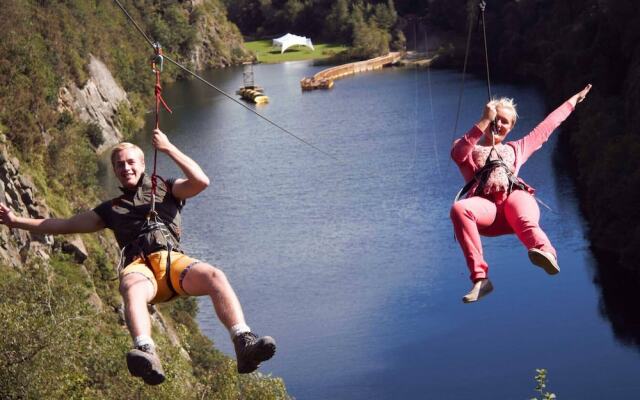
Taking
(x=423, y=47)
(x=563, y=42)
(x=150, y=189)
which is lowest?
(x=423, y=47)

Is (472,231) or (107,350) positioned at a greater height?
(472,231)

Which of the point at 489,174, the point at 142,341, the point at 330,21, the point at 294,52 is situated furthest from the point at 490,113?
the point at 330,21

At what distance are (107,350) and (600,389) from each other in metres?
11.6

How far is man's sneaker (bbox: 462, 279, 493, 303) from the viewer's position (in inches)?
266

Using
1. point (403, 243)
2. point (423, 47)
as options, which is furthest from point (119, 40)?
point (403, 243)

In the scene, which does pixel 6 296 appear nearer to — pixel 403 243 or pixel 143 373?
pixel 403 243

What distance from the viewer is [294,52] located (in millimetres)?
97062

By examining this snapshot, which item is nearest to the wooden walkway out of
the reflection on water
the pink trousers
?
the reflection on water

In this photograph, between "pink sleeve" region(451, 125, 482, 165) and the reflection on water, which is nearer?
"pink sleeve" region(451, 125, 482, 165)

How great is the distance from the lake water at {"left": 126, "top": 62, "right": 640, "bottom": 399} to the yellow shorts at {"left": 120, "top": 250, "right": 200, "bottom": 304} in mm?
23151

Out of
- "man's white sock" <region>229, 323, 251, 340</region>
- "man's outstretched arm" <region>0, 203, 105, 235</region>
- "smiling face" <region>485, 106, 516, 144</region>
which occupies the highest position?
"smiling face" <region>485, 106, 516, 144</region>

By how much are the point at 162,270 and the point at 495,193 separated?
2.06 m

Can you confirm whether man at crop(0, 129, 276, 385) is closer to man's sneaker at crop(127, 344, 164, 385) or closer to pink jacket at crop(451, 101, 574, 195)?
man's sneaker at crop(127, 344, 164, 385)

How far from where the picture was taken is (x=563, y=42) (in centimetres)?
5359
